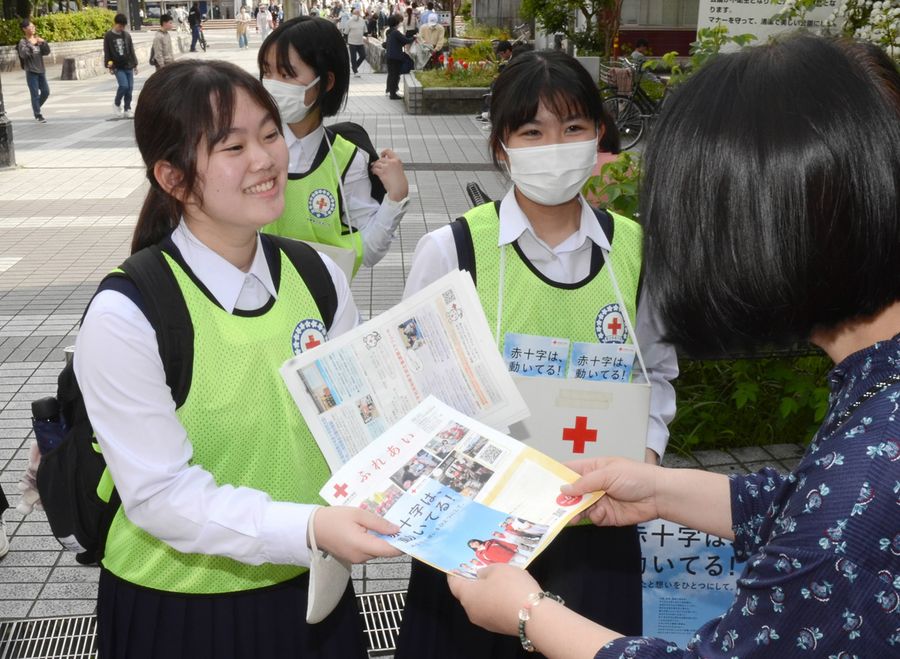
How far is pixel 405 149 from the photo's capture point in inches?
458

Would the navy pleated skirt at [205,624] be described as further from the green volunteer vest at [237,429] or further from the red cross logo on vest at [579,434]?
the red cross logo on vest at [579,434]

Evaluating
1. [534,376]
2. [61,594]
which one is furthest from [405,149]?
[534,376]

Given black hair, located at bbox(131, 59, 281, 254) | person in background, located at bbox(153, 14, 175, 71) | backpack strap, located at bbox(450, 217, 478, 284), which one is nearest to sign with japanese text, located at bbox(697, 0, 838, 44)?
backpack strap, located at bbox(450, 217, 478, 284)

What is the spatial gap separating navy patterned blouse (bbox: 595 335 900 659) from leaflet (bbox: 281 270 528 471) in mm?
724

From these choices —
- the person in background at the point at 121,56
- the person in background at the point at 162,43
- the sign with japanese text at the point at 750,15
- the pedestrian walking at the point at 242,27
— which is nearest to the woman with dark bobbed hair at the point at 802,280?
the sign with japanese text at the point at 750,15

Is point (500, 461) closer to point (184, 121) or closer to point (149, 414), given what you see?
point (149, 414)

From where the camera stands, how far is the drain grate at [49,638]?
2.71m

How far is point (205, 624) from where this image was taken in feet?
5.46

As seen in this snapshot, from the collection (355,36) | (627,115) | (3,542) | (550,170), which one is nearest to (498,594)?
(550,170)

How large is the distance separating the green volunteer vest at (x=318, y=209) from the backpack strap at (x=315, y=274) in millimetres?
1301

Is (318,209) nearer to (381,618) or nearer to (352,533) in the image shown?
(381,618)

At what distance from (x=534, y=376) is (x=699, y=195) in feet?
2.95

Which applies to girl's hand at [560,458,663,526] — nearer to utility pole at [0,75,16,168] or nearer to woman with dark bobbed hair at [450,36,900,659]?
woman with dark bobbed hair at [450,36,900,659]

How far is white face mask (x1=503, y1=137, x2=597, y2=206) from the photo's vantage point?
2.14 metres
